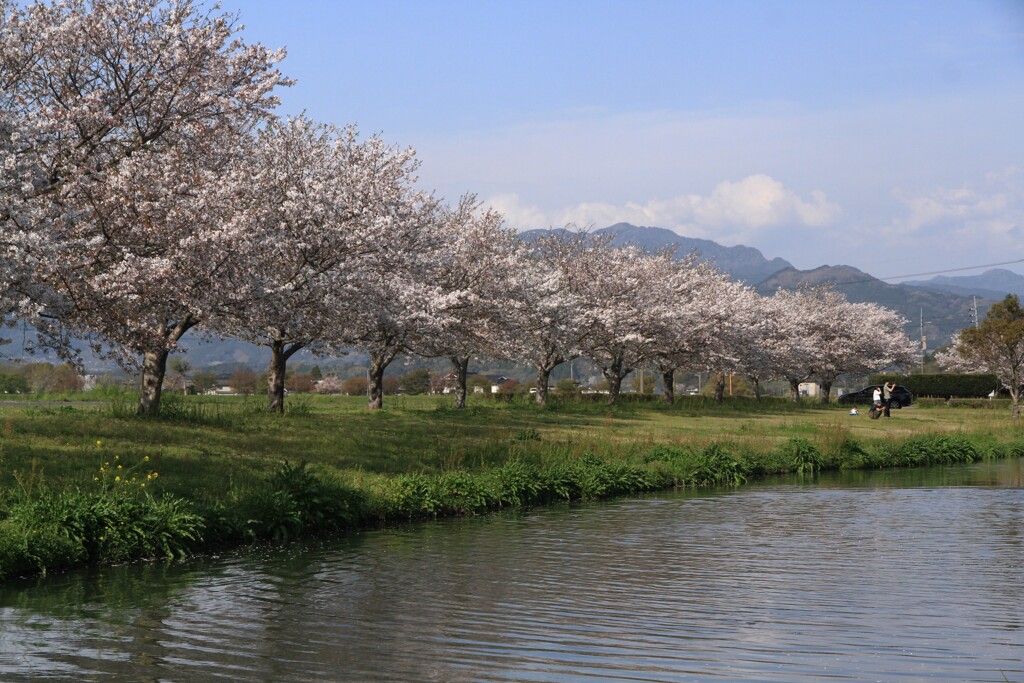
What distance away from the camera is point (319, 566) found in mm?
16938

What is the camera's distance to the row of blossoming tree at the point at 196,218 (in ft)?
76.3

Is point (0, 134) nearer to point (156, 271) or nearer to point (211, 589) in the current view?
point (156, 271)

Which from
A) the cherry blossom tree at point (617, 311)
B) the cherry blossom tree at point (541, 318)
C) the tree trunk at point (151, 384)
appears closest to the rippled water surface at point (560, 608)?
the tree trunk at point (151, 384)

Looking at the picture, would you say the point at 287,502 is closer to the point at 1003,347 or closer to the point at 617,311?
the point at 617,311

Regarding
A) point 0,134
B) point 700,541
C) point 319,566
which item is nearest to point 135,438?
point 0,134

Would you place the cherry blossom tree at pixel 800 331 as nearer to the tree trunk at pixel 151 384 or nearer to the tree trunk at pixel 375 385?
the tree trunk at pixel 375 385

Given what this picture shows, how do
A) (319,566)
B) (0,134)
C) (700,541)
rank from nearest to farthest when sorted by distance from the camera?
(319,566) → (700,541) → (0,134)

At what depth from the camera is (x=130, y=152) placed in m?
27.0

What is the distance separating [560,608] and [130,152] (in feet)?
59.9

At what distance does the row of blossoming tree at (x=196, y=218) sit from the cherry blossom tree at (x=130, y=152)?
0.05 m

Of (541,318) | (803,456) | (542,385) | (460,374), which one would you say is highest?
(541,318)

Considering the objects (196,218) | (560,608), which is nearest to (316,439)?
(196,218)

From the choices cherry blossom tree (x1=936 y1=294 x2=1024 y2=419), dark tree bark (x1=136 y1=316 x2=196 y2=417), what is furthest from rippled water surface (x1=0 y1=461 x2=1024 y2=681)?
cherry blossom tree (x1=936 y1=294 x2=1024 y2=419)

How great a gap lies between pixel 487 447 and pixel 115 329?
11156 millimetres
